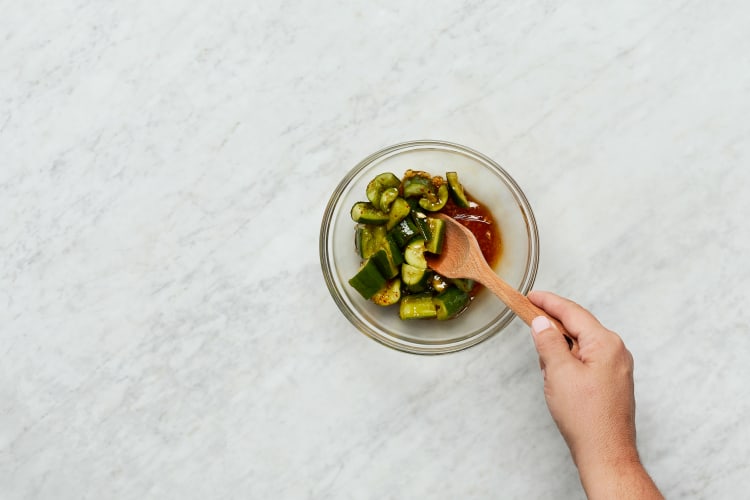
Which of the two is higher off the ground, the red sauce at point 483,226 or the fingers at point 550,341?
the red sauce at point 483,226

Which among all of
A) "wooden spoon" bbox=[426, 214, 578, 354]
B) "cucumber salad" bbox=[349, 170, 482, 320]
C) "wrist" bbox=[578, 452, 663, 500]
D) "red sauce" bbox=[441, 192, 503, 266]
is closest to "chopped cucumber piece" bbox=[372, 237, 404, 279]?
"cucumber salad" bbox=[349, 170, 482, 320]

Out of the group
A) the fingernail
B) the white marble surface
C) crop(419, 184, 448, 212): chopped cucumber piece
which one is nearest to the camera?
the fingernail

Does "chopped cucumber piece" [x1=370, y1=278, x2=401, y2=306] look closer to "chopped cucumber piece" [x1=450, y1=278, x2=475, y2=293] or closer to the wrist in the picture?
"chopped cucumber piece" [x1=450, y1=278, x2=475, y2=293]

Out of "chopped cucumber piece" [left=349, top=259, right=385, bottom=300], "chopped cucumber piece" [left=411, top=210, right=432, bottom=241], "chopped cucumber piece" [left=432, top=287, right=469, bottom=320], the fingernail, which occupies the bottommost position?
the fingernail

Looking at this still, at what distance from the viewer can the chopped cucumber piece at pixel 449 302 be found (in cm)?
175

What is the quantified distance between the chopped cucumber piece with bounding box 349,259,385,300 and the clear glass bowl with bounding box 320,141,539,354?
101 millimetres

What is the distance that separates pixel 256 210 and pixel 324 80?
0.44 m

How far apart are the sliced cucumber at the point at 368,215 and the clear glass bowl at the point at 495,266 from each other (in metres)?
0.11

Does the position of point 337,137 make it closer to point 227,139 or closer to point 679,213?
point 227,139

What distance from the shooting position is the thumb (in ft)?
5.35

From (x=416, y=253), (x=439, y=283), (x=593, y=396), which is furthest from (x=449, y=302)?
(x=593, y=396)

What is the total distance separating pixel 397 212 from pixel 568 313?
508 millimetres

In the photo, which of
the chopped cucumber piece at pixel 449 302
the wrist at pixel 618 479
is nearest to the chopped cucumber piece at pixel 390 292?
the chopped cucumber piece at pixel 449 302

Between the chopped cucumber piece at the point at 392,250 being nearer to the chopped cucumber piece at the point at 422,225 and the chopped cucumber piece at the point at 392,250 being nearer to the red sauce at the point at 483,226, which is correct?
the chopped cucumber piece at the point at 422,225
